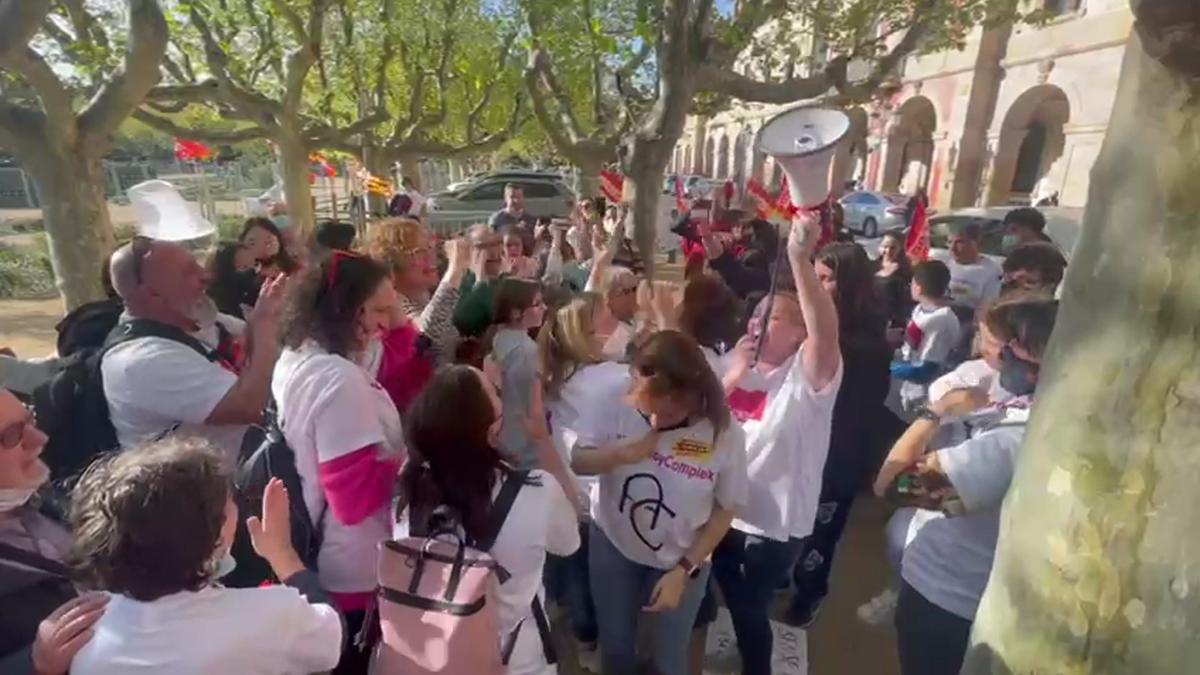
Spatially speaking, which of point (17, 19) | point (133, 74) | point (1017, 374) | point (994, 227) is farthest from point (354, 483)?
point (994, 227)

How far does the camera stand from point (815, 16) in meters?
9.52

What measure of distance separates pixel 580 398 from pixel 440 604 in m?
0.98

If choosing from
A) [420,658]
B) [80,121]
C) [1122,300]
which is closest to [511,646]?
[420,658]

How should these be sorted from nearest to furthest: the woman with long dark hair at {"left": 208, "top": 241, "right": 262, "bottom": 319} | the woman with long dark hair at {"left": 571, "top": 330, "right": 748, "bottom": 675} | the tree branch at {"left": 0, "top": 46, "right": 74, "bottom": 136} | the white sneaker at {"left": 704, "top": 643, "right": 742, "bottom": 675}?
the woman with long dark hair at {"left": 571, "top": 330, "right": 748, "bottom": 675}, the white sneaker at {"left": 704, "top": 643, "right": 742, "bottom": 675}, the woman with long dark hair at {"left": 208, "top": 241, "right": 262, "bottom": 319}, the tree branch at {"left": 0, "top": 46, "right": 74, "bottom": 136}

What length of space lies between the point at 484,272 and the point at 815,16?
804cm

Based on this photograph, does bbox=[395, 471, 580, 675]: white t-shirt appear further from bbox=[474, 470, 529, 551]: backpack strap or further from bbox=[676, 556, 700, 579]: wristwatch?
bbox=[676, 556, 700, 579]: wristwatch

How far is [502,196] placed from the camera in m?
18.8

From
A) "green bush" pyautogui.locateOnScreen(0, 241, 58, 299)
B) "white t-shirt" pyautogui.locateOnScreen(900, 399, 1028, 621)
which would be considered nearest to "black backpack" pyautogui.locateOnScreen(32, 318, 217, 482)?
"white t-shirt" pyautogui.locateOnScreen(900, 399, 1028, 621)

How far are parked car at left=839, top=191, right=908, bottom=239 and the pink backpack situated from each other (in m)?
17.9

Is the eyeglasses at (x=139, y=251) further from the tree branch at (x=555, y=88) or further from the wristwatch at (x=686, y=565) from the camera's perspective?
the tree branch at (x=555, y=88)

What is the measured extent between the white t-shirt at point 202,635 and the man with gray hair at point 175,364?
818 millimetres

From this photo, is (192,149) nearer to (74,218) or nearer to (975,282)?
(74,218)

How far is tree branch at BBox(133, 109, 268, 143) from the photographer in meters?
12.0

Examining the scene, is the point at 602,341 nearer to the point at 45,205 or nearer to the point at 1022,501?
the point at 1022,501
